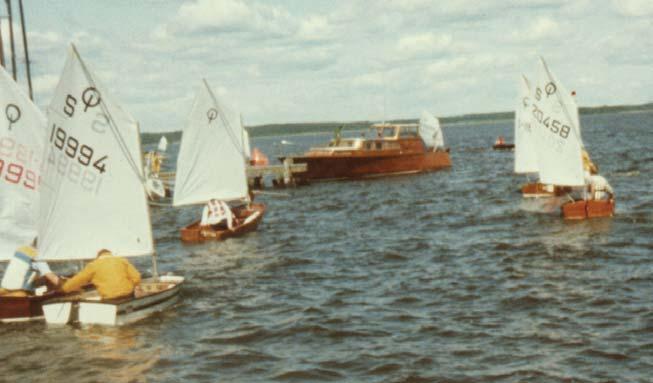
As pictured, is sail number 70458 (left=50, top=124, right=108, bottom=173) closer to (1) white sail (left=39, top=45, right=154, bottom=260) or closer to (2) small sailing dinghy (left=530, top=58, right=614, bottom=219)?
(1) white sail (left=39, top=45, right=154, bottom=260)

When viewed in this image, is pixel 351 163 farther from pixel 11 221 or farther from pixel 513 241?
pixel 11 221

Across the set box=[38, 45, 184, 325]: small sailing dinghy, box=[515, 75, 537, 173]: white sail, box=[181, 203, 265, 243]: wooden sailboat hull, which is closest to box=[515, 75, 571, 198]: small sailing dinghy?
box=[515, 75, 537, 173]: white sail

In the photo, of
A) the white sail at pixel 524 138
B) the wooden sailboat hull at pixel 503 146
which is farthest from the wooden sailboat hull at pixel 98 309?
the wooden sailboat hull at pixel 503 146

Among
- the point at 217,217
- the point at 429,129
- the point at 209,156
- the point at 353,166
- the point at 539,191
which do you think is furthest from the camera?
the point at 429,129

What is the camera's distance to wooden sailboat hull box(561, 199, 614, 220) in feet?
99.3

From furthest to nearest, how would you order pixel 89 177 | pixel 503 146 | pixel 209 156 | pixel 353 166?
pixel 503 146
pixel 353 166
pixel 209 156
pixel 89 177

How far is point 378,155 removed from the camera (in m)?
61.1

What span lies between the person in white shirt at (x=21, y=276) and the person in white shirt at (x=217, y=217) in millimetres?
12628

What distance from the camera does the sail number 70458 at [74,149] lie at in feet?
60.0

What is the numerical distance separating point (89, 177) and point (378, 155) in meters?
43.4

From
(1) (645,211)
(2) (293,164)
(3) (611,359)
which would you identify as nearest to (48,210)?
(3) (611,359)

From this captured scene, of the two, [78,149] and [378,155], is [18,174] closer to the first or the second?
[78,149]

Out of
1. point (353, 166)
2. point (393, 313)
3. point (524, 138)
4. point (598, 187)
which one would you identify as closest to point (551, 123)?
point (598, 187)

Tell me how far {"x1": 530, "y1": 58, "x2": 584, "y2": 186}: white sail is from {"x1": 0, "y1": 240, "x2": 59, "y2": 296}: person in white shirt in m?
20.7
